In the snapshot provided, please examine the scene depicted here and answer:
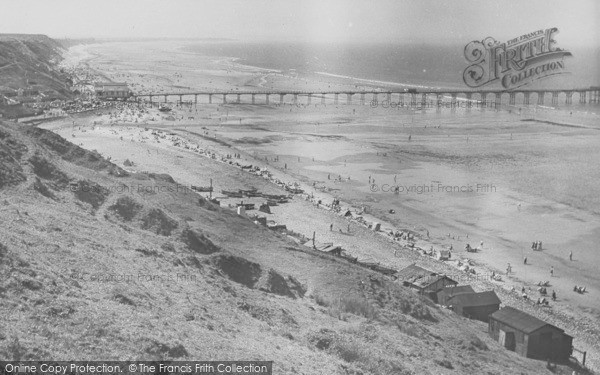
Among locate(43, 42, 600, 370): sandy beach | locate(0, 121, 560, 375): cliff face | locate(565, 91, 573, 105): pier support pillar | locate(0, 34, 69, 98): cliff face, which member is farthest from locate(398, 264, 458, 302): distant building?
locate(565, 91, 573, 105): pier support pillar

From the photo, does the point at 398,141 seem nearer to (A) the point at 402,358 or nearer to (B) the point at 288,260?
(B) the point at 288,260

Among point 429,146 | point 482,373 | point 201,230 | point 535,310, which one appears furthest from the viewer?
point 429,146

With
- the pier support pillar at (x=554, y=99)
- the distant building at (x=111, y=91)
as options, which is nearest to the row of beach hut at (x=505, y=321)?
the distant building at (x=111, y=91)

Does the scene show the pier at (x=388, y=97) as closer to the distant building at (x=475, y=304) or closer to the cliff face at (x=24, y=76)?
the cliff face at (x=24, y=76)

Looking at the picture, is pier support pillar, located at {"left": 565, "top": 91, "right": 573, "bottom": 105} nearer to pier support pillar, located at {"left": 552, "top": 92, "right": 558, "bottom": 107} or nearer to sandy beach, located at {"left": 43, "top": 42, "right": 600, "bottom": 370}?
pier support pillar, located at {"left": 552, "top": 92, "right": 558, "bottom": 107}

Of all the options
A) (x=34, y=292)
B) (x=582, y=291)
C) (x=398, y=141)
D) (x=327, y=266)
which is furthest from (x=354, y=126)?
(x=34, y=292)

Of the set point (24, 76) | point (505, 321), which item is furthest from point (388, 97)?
point (505, 321)

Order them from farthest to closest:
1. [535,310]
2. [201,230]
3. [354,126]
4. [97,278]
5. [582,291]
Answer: [354,126] < [582,291] < [535,310] < [201,230] < [97,278]
